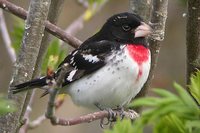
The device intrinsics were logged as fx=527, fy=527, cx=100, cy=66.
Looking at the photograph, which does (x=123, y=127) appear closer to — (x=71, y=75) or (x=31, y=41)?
(x=31, y=41)

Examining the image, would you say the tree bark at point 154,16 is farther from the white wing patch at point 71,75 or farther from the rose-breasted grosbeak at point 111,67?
the white wing patch at point 71,75

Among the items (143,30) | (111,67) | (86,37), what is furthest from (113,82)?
(86,37)

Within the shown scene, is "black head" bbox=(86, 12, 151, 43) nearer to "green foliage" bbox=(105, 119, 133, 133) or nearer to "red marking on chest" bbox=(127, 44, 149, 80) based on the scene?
"red marking on chest" bbox=(127, 44, 149, 80)

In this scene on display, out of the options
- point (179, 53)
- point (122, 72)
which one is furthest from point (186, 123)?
point (179, 53)

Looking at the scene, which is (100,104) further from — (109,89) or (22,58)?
(22,58)

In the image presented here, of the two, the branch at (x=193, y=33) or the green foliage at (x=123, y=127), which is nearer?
the green foliage at (x=123, y=127)

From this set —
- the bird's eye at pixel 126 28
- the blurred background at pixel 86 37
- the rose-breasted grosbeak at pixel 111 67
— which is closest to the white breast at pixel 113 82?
the rose-breasted grosbeak at pixel 111 67
